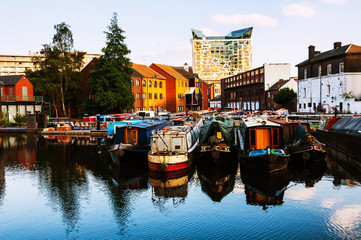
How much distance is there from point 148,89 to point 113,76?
57.8 ft

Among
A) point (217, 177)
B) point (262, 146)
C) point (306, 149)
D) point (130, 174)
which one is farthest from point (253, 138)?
point (130, 174)

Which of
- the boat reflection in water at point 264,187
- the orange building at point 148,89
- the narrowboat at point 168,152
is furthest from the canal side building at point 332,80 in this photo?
Answer: the narrowboat at point 168,152

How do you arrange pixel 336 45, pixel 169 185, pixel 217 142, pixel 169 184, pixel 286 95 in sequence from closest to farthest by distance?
pixel 169 185
pixel 169 184
pixel 217 142
pixel 336 45
pixel 286 95

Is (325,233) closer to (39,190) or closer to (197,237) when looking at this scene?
(197,237)

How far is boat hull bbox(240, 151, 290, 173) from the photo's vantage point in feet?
60.0

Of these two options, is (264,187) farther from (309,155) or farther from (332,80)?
(332,80)

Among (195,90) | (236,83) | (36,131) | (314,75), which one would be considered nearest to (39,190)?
(36,131)

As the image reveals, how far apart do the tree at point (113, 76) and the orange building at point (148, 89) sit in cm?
1004

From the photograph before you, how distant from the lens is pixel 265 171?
19141mm

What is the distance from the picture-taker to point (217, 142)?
78.2 ft

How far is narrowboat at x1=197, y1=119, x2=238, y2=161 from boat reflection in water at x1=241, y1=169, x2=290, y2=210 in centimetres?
201

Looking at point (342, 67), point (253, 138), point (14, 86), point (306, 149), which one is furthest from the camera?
point (14, 86)

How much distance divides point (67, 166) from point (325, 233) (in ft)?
63.6

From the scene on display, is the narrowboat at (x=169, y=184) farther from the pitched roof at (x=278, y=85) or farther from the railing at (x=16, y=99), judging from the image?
the pitched roof at (x=278, y=85)
